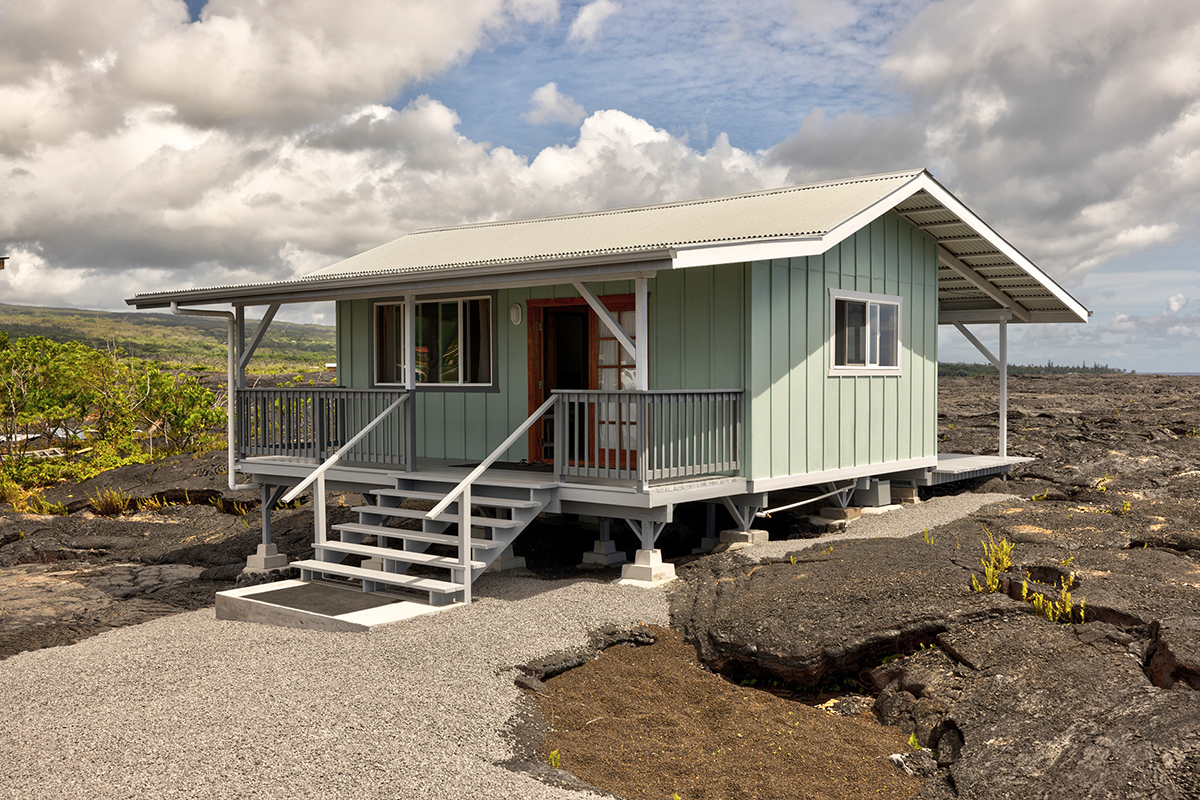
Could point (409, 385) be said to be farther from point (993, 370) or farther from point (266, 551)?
point (993, 370)

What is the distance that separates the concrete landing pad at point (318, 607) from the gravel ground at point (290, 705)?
0.19 metres

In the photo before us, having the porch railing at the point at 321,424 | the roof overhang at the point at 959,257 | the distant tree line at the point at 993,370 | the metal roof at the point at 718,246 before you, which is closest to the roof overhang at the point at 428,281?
the metal roof at the point at 718,246

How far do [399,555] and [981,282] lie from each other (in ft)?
32.3

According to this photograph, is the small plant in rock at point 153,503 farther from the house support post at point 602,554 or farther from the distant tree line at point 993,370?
the distant tree line at point 993,370

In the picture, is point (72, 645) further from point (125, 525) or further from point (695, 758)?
point (125, 525)

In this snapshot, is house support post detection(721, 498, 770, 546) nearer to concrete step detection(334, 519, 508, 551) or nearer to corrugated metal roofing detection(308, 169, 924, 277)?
concrete step detection(334, 519, 508, 551)

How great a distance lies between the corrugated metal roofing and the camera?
9.91m

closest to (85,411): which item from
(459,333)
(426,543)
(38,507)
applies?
(38,507)

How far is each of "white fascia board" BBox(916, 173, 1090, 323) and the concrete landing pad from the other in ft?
24.9

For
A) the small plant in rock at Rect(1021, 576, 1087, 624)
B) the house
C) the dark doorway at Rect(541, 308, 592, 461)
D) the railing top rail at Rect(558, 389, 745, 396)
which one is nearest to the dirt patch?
the small plant in rock at Rect(1021, 576, 1087, 624)

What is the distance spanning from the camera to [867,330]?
1194 cm

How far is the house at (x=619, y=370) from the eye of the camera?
9.17m

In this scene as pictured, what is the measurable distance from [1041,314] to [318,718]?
A: 521 inches

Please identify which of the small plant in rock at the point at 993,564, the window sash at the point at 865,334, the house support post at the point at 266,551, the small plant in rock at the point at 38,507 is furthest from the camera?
the small plant in rock at the point at 38,507
